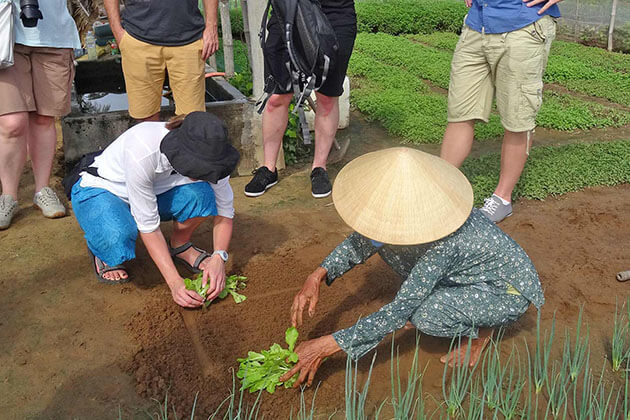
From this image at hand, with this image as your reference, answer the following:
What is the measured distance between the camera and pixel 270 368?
2.40 metres

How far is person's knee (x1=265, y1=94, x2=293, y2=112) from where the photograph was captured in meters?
4.01

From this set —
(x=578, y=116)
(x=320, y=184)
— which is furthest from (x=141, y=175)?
(x=578, y=116)

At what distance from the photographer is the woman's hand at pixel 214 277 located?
284 cm

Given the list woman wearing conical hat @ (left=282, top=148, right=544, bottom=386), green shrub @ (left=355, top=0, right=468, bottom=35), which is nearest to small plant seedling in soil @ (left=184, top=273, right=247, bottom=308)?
woman wearing conical hat @ (left=282, top=148, right=544, bottom=386)

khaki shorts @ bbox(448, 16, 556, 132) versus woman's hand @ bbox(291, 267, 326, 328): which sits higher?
khaki shorts @ bbox(448, 16, 556, 132)

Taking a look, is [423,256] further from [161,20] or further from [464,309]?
[161,20]

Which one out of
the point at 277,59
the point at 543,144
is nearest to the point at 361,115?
the point at 543,144

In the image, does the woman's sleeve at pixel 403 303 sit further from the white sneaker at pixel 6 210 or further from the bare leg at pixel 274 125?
the white sneaker at pixel 6 210

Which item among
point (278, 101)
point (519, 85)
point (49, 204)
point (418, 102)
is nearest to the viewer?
point (519, 85)

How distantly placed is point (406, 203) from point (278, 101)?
2107 mm

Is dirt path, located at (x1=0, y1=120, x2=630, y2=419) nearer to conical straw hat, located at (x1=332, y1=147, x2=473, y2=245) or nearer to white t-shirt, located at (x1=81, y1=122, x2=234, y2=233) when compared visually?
white t-shirt, located at (x1=81, y1=122, x2=234, y2=233)

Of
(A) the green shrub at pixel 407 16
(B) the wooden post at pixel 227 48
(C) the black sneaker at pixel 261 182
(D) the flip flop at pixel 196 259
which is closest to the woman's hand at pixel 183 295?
(D) the flip flop at pixel 196 259

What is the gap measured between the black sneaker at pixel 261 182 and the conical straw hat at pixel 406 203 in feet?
6.52

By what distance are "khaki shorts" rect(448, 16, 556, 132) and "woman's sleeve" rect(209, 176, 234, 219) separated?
1.54m
